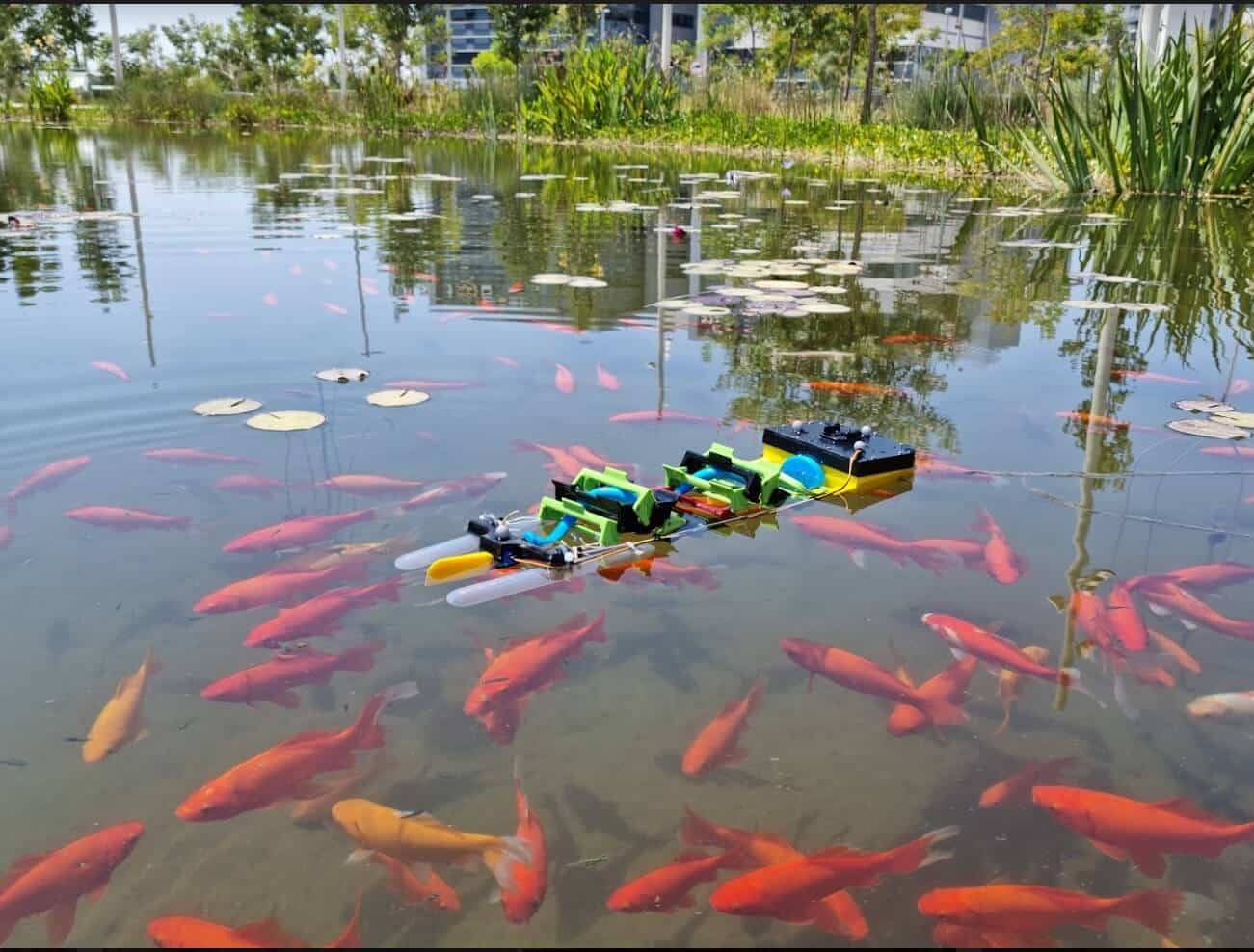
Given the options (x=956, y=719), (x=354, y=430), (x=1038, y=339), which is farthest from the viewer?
(x=1038, y=339)

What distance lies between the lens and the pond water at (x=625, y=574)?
5.30 ft

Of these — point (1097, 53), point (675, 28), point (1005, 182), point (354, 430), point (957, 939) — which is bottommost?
point (957, 939)

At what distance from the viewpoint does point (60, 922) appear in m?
1.46

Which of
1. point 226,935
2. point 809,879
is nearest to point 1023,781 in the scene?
point 809,879

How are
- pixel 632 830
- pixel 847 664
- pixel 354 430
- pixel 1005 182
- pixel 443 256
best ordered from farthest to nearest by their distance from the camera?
pixel 1005 182 < pixel 443 256 < pixel 354 430 < pixel 847 664 < pixel 632 830

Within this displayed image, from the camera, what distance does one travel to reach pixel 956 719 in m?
1.97

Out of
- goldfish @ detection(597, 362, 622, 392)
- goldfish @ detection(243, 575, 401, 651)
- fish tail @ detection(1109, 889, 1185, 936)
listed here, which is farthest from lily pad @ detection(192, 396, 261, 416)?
fish tail @ detection(1109, 889, 1185, 936)

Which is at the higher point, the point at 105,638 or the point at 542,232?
the point at 542,232

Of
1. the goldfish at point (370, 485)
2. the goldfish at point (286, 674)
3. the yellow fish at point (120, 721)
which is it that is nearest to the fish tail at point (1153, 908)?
the goldfish at point (286, 674)

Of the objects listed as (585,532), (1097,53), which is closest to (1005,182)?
(585,532)

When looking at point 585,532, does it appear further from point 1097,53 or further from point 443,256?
point 1097,53

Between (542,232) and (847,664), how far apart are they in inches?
242

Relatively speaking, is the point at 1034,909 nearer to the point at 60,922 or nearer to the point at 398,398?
the point at 60,922

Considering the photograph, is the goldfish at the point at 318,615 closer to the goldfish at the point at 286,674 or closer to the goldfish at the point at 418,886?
the goldfish at the point at 286,674
